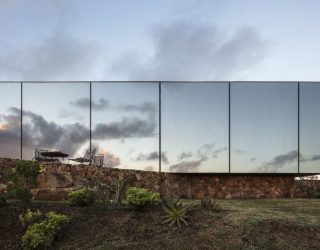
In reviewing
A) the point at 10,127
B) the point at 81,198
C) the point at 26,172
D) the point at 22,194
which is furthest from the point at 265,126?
the point at 22,194

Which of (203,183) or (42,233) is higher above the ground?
(203,183)

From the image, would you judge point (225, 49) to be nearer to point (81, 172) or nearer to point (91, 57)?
point (91, 57)

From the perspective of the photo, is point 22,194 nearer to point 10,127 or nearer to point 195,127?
point 10,127

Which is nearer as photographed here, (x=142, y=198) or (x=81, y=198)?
(x=142, y=198)

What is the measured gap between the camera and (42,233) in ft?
33.4

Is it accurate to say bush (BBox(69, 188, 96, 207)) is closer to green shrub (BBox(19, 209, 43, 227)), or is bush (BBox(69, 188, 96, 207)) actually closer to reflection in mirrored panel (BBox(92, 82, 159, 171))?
green shrub (BBox(19, 209, 43, 227))

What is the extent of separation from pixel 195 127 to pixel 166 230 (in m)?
11.7

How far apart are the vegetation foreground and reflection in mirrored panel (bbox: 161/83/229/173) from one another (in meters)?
9.94

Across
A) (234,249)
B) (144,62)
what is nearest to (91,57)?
(144,62)

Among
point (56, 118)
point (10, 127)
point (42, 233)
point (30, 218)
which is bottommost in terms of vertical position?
point (42, 233)

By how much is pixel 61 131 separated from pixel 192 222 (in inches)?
469

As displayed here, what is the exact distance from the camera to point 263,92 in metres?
22.2

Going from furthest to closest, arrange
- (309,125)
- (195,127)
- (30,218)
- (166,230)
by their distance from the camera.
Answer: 1. (309,125)
2. (195,127)
3. (30,218)
4. (166,230)

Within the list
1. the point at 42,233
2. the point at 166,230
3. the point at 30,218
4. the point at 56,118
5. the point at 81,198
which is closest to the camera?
the point at 42,233
